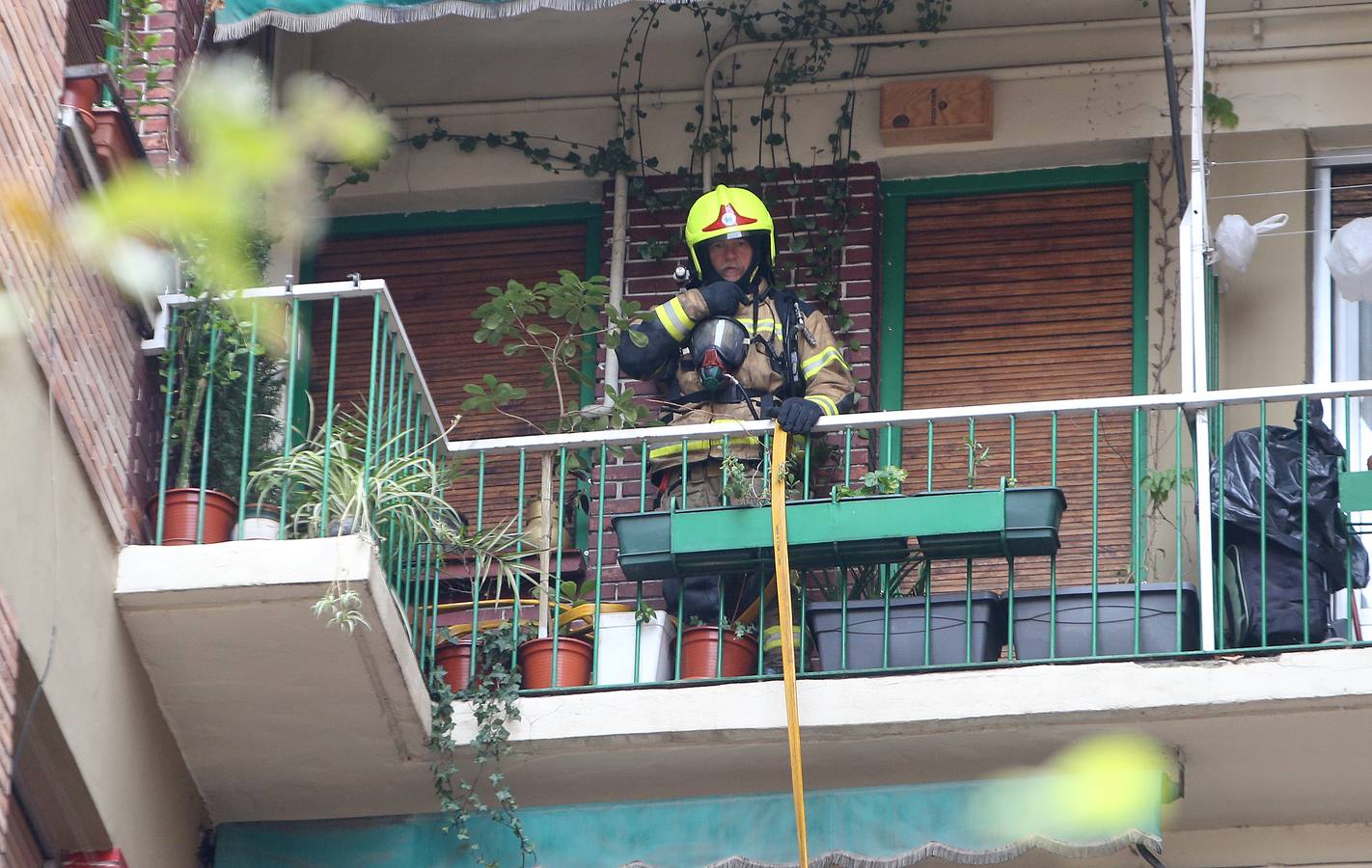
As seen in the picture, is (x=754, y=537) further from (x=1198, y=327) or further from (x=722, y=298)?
(x=1198, y=327)

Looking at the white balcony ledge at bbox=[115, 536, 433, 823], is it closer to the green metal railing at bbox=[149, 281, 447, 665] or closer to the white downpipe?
the green metal railing at bbox=[149, 281, 447, 665]

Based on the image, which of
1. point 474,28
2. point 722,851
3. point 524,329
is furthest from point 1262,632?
point 474,28

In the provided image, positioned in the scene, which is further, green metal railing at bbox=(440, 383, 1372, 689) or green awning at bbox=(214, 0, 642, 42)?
green awning at bbox=(214, 0, 642, 42)

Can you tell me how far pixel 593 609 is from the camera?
8.15 meters

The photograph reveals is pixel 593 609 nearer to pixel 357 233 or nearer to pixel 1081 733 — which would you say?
pixel 1081 733

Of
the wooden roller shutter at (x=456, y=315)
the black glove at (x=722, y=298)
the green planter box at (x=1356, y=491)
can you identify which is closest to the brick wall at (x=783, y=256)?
the wooden roller shutter at (x=456, y=315)

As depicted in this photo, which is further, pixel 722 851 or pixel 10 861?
pixel 722 851

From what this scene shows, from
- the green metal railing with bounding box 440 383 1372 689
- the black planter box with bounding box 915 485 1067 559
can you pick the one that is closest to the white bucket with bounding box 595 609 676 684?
the green metal railing with bounding box 440 383 1372 689

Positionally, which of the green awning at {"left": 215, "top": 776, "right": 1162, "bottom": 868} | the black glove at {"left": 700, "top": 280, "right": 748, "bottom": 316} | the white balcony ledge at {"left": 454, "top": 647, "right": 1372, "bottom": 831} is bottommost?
the green awning at {"left": 215, "top": 776, "right": 1162, "bottom": 868}

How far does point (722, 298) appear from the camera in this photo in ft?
28.5

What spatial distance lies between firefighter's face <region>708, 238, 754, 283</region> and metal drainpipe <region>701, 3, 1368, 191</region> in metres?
0.98

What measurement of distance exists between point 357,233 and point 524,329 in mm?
1066

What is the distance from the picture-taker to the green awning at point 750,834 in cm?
744

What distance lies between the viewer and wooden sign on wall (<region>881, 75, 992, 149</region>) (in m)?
9.72
